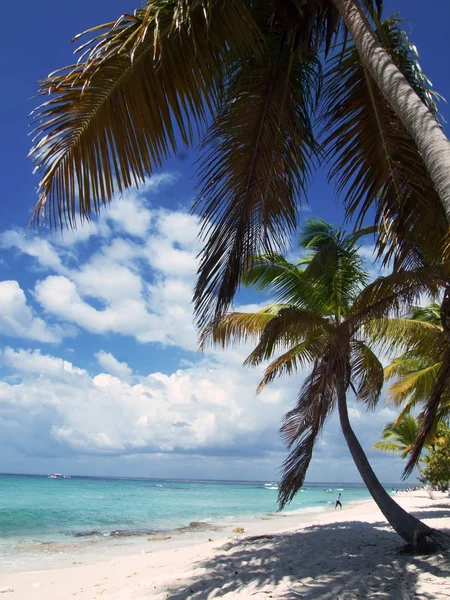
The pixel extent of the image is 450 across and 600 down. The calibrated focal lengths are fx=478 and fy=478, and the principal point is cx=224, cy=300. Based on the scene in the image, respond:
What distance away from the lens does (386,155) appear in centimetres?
383

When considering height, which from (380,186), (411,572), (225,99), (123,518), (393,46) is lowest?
(123,518)

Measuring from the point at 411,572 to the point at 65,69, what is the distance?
6.25 meters

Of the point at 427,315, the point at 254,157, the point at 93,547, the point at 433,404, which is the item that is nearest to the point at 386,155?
the point at 254,157

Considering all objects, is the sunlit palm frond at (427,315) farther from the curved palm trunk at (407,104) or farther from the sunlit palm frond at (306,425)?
the curved palm trunk at (407,104)

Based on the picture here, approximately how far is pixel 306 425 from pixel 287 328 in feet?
5.98

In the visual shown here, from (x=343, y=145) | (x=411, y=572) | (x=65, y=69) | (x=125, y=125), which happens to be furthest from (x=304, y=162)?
(x=411, y=572)

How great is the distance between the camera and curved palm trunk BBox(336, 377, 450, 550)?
6781mm

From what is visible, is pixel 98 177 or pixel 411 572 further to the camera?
pixel 411 572

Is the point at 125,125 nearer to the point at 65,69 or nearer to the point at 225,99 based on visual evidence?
the point at 65,69

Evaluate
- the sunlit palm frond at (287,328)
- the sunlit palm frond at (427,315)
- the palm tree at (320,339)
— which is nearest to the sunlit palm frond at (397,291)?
the palm tree at (320,339)

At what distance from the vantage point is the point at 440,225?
3.94 m

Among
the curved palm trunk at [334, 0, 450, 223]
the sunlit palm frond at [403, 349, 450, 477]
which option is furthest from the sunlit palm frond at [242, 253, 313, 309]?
the curved palm trunk at [334, 0, 450, 223]

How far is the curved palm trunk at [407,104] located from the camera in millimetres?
2436

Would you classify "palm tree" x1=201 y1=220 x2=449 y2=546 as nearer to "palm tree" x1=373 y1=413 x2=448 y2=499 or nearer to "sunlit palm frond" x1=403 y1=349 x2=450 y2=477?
"sunlit palm frond" x1=403 y1=349 x2=450 y2=477
